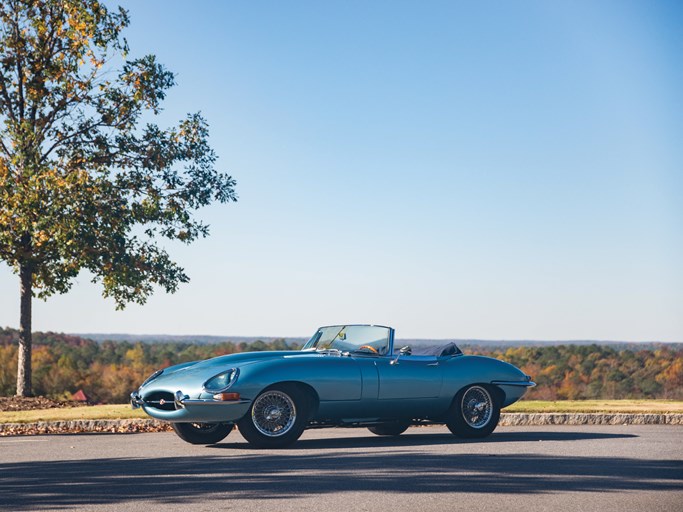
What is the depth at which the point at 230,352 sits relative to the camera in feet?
169

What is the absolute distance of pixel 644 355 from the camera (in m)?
78.7

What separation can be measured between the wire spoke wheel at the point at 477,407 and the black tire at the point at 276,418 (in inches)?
89.0

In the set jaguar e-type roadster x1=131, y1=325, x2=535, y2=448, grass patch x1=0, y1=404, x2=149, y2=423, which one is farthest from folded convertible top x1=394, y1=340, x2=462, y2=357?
grass patch x1=0, y1=404, x2=149, y2=423

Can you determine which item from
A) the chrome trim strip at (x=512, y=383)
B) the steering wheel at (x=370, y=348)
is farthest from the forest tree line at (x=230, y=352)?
the chrome trim strip at (x=512, y=383)

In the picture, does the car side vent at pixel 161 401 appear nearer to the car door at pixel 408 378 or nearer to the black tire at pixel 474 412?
the car door at pixel 408 378

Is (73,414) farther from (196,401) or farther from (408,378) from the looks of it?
(408,378)

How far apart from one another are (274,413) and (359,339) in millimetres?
1668

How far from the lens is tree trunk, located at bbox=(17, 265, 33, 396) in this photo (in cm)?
2191

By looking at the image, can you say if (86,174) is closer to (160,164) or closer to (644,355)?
(160,164)

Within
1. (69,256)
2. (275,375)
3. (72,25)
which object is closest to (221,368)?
(275,375)

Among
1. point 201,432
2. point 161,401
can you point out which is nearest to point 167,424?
point 201,432

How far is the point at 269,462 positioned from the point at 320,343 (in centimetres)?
315

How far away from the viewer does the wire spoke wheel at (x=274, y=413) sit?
1062cm

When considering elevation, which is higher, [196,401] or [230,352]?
[230,352]
